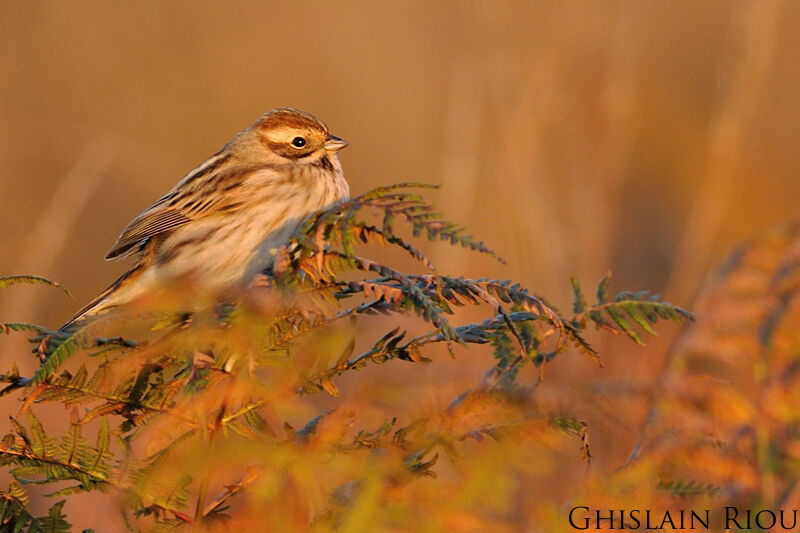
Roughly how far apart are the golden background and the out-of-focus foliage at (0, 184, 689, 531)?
0.23 m

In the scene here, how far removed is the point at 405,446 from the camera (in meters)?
1.69

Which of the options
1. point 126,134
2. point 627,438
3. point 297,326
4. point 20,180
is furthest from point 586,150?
point 126,134

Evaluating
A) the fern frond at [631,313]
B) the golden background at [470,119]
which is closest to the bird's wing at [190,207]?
the golden background at [470,119]

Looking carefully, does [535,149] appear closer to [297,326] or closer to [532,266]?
[532,266]

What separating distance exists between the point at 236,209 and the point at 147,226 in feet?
1.04

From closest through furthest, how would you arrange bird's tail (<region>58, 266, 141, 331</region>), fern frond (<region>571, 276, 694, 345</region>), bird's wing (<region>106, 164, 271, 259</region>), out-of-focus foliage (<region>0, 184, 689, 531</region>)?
1. out-of-focus foliage (<region>0, 184, 689, 531</region>)
2. fern frond (<region>571, 276, 694, 345</region>)
3. bird's tail (<region>58, 266, 141, 331</region>)
4. bird's wing (<region>106, 164, 271, 259</region>)

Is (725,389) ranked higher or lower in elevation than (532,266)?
higher

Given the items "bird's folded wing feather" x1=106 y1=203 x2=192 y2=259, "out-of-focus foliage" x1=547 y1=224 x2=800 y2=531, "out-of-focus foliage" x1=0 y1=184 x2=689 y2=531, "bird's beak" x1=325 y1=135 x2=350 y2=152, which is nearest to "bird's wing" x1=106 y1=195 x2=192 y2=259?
"bird's folded wing feather" x1=106 y1=203 x2=192 y2=259

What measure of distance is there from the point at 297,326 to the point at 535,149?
273 centimetres

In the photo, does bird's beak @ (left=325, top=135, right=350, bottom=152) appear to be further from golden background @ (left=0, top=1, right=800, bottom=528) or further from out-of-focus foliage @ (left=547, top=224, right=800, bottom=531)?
out-of-focus foliage @ (left=547, top=224, right=800, bottom=531)

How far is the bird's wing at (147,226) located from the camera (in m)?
3.68

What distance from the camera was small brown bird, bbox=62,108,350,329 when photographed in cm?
369

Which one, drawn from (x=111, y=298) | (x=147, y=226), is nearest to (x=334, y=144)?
(x=147, y=226)

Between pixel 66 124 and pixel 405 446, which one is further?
pixel 66 124
